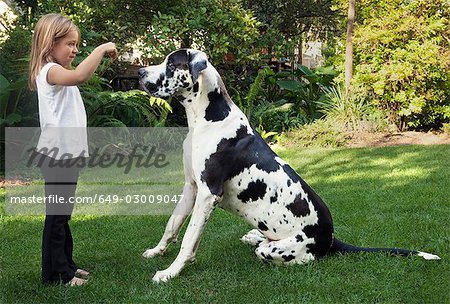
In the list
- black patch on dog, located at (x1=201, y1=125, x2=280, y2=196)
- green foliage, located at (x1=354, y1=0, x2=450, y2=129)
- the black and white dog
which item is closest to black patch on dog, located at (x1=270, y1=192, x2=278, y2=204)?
the black and white dog

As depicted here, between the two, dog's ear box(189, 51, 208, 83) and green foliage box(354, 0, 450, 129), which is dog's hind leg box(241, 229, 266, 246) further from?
green foliage box(354, 0, 450, 129)

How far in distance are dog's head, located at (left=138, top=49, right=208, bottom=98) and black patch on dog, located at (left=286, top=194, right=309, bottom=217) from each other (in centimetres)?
106

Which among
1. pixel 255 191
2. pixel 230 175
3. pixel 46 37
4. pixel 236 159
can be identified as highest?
pixel 46 37

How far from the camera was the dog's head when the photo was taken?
336 centimetres

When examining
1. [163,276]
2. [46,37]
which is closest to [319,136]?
[163,276]

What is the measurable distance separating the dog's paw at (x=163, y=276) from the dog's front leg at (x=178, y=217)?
467 millimetres

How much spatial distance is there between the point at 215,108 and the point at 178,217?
0.92 m

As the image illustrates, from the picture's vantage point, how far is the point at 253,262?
3.78m

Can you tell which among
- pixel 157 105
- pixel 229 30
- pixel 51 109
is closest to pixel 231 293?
pixel 51 109

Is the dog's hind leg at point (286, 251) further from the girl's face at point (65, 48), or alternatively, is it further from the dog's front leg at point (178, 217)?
the girl's face at point (65, 48)

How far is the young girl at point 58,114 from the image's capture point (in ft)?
10.3

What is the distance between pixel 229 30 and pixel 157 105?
2.24m

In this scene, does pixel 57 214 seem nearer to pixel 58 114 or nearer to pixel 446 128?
pixel 58 114

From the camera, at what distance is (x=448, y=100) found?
10.2m
